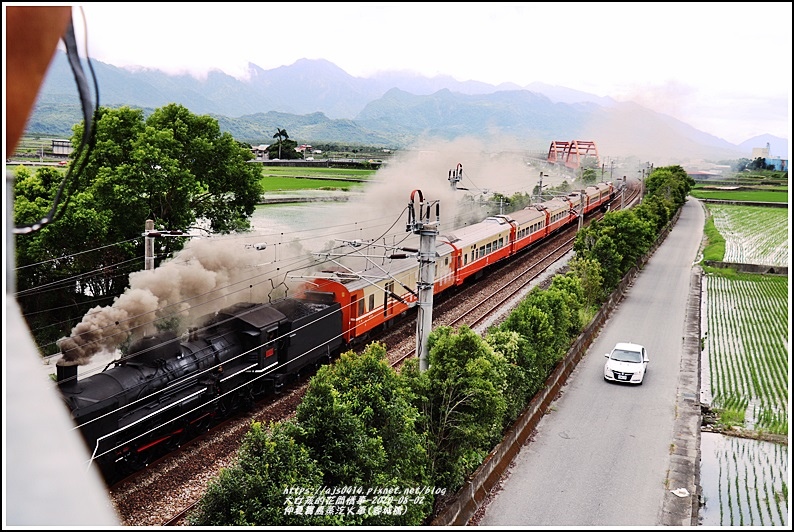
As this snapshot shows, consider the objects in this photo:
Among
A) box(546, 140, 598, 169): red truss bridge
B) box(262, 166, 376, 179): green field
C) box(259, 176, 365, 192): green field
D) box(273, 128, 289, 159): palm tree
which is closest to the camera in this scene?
box(259, 176, 365, 192): green field

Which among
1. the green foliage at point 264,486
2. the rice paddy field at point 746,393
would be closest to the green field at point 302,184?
the rice paddy field at point 746,393

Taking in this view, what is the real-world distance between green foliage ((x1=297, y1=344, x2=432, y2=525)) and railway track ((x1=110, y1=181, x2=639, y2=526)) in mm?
2636

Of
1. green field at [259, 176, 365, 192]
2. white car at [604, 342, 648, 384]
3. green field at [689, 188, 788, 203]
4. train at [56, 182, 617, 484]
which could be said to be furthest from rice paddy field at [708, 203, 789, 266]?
green field at [259, 176, 365, 192]

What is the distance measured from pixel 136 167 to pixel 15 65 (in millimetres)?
16451

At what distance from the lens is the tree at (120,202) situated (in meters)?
15.3

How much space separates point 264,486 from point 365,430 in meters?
1.43

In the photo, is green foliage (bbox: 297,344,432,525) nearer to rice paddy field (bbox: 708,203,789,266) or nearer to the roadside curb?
the roadside curb

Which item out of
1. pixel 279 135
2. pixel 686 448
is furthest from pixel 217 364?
pixel 279 135

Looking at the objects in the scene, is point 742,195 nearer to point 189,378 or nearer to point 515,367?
point 515,367

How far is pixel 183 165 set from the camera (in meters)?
18.3

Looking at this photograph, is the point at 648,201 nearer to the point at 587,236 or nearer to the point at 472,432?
the point at 587,236

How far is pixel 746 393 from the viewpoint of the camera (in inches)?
631

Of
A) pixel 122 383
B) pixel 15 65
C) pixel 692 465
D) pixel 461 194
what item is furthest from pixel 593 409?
pixel 461 194

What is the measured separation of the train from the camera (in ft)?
29.2
